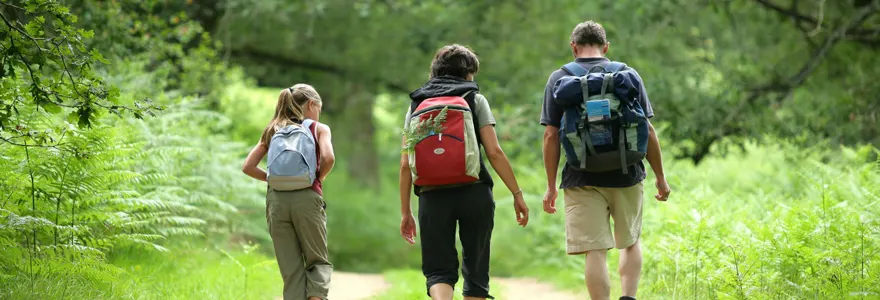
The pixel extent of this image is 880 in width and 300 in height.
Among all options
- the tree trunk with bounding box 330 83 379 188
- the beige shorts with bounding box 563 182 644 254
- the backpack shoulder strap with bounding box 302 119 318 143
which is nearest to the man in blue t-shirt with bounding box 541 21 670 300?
the beige shorts with bounding box 563 182 644 254

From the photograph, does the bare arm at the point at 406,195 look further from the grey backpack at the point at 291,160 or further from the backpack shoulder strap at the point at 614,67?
the backpack shoulder strap at the point at 614,67

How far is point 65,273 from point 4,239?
1.45 ft

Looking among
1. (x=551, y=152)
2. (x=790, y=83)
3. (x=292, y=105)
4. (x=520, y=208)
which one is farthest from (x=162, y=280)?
(x=790, y=83)

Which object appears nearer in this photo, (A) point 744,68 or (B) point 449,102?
(B) point 449,102

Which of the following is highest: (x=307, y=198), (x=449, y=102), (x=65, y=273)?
(x=449, y=102)

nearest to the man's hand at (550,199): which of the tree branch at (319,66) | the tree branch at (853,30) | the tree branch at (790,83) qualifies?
the tree branch at (790,83)

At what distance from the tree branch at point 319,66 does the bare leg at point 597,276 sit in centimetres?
1392

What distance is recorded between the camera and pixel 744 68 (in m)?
15.2

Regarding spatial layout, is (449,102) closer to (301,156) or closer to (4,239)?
(301,156)

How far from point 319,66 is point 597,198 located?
50.1 feet

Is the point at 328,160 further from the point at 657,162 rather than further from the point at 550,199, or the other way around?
the point at 657,162

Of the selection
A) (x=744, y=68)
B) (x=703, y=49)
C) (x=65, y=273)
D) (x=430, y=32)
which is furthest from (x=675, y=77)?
(x=65, y=273)

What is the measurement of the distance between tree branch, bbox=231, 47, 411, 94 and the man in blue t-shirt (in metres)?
13.7

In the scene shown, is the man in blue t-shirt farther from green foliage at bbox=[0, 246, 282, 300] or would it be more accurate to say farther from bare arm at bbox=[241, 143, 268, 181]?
green foliage at bbox=[0, 246, 282, 300]
